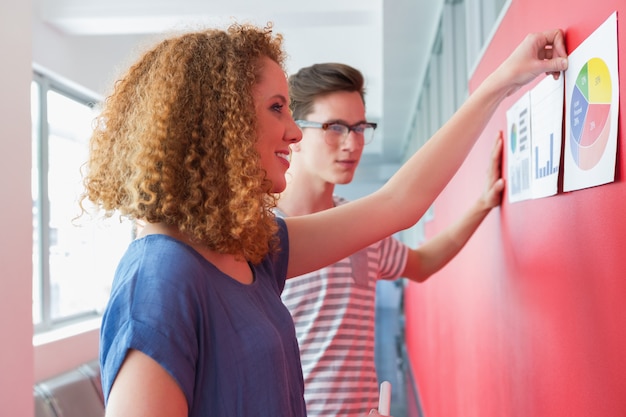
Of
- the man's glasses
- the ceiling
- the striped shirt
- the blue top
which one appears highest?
the ceiling

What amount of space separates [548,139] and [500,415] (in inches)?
39.9

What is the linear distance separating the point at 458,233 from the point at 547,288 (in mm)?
554

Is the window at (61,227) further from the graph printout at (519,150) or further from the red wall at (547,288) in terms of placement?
the graph printout at (519,150)

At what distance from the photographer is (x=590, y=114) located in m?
1.12

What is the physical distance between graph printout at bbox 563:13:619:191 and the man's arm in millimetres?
644

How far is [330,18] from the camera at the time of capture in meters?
Result: 4.58

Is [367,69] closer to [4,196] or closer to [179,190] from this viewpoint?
[4,196]

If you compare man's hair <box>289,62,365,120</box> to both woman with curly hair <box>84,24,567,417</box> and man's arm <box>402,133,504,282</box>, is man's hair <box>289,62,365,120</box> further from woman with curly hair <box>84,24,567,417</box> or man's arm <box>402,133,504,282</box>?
woman with curly hair <box>84,24,567,417</box>

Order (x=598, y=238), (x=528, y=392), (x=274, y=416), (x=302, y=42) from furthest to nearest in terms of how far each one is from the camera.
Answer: (x=302, y=42), (x=528, y=392), (x=598, y=238), (x=274, y=416)

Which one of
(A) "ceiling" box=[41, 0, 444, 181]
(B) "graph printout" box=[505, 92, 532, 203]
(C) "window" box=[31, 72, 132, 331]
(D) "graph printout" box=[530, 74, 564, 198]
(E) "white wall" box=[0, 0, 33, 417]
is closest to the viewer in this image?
(D) "graph printout" box=[530, 74, 564, 198]

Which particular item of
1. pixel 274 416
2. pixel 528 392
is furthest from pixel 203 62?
pixel 528 392

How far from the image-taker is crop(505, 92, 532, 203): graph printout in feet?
5.08

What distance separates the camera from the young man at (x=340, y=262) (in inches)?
66.8

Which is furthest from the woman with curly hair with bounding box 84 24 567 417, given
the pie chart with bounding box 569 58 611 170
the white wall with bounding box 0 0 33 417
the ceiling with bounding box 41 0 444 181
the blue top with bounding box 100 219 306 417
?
the ceiling with bounding box 41 0 444 181
